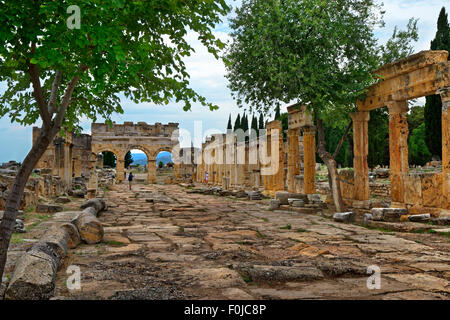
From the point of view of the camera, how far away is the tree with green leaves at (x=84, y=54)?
3295 mm

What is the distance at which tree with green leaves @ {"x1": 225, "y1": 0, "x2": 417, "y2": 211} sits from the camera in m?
10.5

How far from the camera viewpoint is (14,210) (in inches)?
155

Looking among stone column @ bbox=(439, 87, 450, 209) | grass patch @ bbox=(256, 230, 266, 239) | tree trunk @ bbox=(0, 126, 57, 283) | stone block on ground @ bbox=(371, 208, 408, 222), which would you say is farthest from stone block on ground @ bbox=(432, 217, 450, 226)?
tree trunk @ bbox=(0, 126, 57, 283)

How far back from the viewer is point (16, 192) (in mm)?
3963

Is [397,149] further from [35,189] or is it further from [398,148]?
[35,189]

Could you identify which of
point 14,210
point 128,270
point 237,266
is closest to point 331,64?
point 237,266

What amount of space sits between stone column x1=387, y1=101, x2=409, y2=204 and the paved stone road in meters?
2.66

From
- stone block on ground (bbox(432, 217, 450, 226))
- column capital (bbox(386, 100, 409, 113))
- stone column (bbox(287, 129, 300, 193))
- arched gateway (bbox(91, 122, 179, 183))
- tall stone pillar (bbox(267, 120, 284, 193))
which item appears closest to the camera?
stone block on ground (bbox(432, 217, 450, 226))

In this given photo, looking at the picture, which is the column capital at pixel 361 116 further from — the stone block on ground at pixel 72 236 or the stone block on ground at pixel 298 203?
the stone block on ground at pixel 72 236

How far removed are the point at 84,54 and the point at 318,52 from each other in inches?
336

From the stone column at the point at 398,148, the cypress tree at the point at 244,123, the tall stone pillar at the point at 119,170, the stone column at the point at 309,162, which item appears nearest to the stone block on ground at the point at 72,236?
the stone column at the point at 398,148

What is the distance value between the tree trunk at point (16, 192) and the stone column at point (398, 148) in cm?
961

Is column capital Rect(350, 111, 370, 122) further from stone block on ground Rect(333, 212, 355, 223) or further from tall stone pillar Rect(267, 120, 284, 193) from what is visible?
tall stone pillar Rect(267, 120, 284, 193)

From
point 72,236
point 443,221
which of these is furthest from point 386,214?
point 72,236
